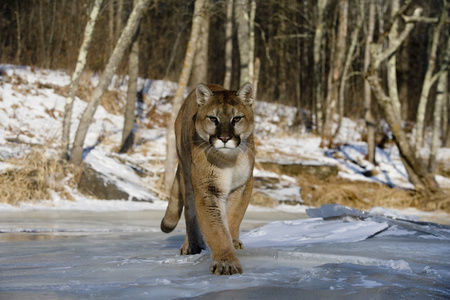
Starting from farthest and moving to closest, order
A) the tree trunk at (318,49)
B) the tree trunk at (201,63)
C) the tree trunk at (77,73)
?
the tree trunk at (318,49)
the tree trunk at (201,63)
the tree trunk at (77,73)

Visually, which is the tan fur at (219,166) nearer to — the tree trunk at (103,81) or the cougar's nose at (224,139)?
the cougar's nose at (224,139)

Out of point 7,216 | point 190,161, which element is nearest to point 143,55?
point 7,216

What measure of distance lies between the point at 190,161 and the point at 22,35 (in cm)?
1741

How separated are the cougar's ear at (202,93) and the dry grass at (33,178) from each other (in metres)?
5.64

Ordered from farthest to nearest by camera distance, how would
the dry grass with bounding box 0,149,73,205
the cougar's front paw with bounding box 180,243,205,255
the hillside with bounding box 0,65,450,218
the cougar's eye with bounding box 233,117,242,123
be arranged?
the hillside with bounding box 0,65,450,218 → the dry grass with bounding box 0,149,73,205 → the cougar's front paw with bounding box 180,243,205,255 → the cougar's eye with bounding box 233,117,242,123

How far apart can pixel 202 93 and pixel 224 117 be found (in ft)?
Result: 1.19

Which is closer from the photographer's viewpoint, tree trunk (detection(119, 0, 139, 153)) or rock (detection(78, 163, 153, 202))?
rock (detection(78, 163, 153, 202))

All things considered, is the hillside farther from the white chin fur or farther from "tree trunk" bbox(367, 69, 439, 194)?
the white chin fur

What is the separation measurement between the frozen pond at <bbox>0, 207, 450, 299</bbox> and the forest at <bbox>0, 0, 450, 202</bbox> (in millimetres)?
6020

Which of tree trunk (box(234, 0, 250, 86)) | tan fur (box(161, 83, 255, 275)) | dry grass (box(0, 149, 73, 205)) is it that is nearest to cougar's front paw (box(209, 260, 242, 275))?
tan fur (box(161, 83, 255, 275))

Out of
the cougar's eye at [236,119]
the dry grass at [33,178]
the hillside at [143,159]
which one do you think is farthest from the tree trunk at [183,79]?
the cougar's eye at [236,119]

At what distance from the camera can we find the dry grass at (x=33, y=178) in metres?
8.85

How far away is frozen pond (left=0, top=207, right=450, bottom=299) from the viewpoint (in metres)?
2.96

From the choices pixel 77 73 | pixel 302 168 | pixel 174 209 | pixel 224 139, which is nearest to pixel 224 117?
pixel 224 139
